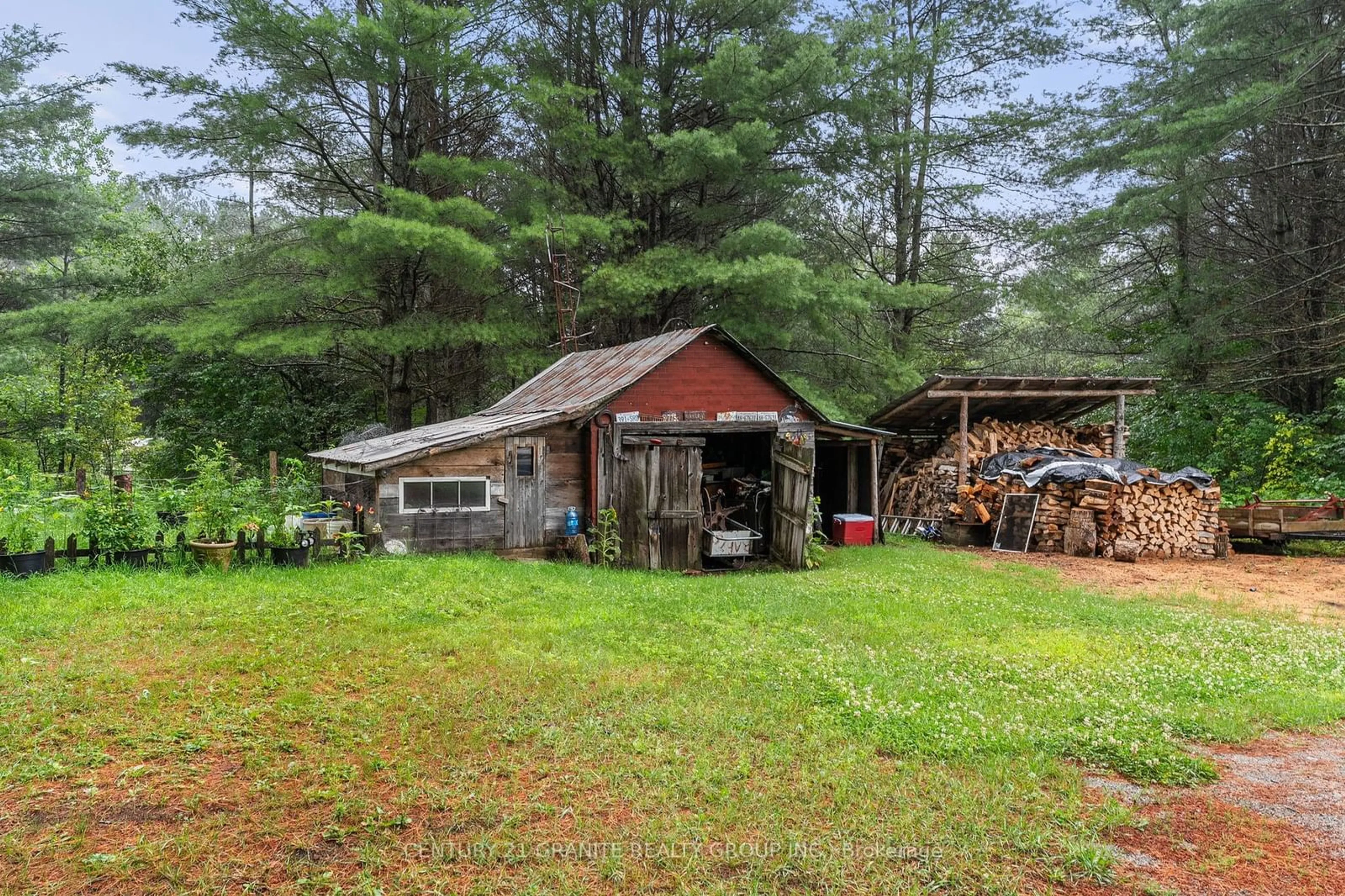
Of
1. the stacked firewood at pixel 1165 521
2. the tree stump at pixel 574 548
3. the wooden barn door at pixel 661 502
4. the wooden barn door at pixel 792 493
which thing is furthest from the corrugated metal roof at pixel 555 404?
the stacked firewood at pixel 1165 521

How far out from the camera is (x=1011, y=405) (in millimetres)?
17422

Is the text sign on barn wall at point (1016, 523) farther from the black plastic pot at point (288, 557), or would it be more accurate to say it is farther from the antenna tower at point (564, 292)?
the black plastic pot at point (288, 557)

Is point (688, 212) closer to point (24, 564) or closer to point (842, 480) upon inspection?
point (842, 480)

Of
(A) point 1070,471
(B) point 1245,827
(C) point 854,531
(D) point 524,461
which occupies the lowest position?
(B) point 1245,827

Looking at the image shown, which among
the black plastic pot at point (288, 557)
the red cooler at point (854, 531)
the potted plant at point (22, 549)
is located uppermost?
the potted plant at point (22, 549)

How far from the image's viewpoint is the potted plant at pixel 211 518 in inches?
343

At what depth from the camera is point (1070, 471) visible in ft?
46.0

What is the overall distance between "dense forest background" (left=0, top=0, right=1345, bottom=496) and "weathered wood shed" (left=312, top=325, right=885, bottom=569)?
3.51 metres

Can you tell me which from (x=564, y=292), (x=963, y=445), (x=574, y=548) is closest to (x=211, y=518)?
(x=574, y=548)

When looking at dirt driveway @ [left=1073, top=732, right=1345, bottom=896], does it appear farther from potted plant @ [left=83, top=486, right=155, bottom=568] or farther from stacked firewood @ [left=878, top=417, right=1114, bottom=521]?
stacked firewood @ [left=878, top=417, right=1114, bottom=521]

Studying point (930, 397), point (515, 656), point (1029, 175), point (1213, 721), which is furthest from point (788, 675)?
point (1029, 175)

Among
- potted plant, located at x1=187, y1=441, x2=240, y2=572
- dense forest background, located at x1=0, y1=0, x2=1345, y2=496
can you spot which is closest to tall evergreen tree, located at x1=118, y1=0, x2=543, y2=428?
dense forest background, located at x1=0, y1=0, x2=1345, y2=496

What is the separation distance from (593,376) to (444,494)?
12.3 ft

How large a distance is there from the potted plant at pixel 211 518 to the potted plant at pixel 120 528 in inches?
17.3
